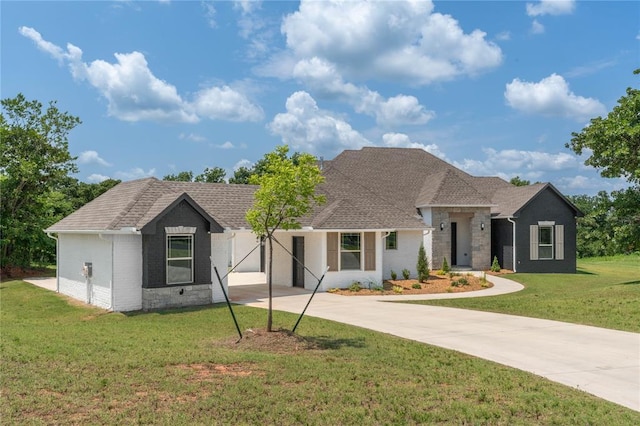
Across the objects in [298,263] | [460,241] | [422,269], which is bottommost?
[422,269]

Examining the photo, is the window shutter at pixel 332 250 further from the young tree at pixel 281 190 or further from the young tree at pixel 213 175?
the young tree at pixel 213 175

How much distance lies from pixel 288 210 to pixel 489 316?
747 cm

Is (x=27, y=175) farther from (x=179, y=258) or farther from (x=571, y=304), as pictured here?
(x=571, y=304)

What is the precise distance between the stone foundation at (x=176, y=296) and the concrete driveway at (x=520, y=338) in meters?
1.49

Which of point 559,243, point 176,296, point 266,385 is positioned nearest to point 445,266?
point 559,243

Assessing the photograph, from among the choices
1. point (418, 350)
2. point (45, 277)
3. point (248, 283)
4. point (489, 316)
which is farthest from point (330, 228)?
point (45, 277)

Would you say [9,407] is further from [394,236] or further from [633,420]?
[394,236]

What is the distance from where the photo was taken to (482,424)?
6.57 m

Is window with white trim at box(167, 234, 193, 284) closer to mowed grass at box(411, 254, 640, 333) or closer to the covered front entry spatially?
mowed grass at box(411, 254, 640, 333)

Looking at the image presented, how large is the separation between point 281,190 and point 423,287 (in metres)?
13.1

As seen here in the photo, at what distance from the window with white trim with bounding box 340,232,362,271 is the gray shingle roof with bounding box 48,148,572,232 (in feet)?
1.98

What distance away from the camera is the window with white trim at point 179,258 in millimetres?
17250

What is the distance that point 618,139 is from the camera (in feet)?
74.7

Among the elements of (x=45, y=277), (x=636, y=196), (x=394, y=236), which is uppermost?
(x=636, y=196)
